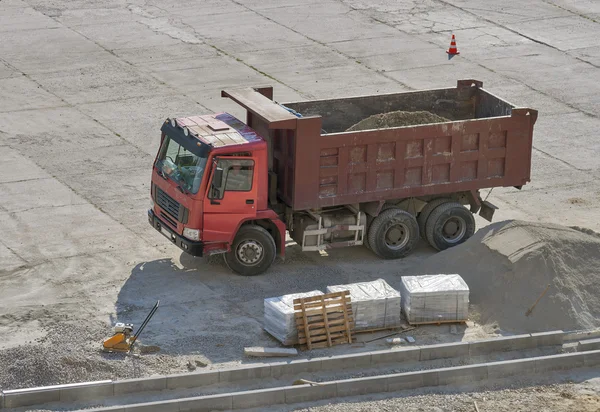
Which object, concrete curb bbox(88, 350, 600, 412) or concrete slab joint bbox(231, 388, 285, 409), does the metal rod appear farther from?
concrete slab joint bbox(231, 388, 285, 409)

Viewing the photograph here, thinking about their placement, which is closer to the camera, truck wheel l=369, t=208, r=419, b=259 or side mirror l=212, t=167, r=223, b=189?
side mirror l=212, t=167, r=223, b=189

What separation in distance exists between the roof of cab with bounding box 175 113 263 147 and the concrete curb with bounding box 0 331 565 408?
4.17m

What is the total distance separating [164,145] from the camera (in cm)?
1977

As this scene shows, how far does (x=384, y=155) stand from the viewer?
19844 mm

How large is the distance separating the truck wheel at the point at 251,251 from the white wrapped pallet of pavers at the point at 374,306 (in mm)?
1991

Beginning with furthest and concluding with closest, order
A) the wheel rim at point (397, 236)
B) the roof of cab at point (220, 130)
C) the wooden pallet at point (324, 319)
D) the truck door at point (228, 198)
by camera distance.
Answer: the wheel rim at point (397, 236)
the roof of cab at point (220, 130)
the truck door at point (228, 198)
the wooden pallet at point (324, 319)

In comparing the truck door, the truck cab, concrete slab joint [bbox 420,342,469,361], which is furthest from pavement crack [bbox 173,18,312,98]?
concrete slab joint [bbox 420,342,469,361]

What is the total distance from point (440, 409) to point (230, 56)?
57.7 feet

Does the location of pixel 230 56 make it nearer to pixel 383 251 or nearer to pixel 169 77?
pixel 169 77

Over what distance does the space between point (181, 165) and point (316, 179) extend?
86.6 inches

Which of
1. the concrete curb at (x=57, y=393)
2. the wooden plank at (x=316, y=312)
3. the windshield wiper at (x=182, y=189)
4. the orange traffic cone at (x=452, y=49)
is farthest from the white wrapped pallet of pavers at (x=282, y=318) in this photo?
the orange traffic cone at (x=452, y=49)

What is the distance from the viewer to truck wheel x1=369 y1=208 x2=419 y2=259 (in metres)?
20.3

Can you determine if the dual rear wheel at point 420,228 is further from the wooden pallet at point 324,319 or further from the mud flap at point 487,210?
the wooden pallet at point 324,319

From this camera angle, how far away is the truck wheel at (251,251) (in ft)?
63.6
